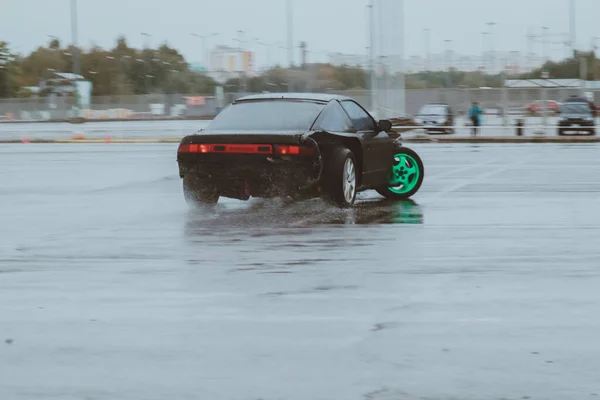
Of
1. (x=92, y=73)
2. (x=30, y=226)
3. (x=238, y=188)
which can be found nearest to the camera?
(x=30, y=226)

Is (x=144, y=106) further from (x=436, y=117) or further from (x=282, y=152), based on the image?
(x=282, y=152)

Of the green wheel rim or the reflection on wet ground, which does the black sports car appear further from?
the green wheel rim

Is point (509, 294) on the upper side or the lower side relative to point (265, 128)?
lower

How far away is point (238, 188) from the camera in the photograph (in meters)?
13.7

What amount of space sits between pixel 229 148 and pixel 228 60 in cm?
10196

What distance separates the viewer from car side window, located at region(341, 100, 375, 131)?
15.0 m

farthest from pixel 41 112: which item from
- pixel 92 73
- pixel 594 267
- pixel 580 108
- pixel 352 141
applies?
pixel 594 267

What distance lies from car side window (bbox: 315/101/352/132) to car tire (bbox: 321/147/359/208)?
0.32 m

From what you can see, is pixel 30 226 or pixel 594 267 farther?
pixel 30 226

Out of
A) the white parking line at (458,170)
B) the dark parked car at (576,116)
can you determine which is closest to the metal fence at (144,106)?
the dark parked car at (576,116)

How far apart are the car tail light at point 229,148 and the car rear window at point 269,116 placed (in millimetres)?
453

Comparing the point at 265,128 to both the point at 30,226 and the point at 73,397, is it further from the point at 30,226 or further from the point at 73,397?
the point at 73,397

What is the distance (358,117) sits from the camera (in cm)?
1524

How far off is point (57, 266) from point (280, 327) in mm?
3277
